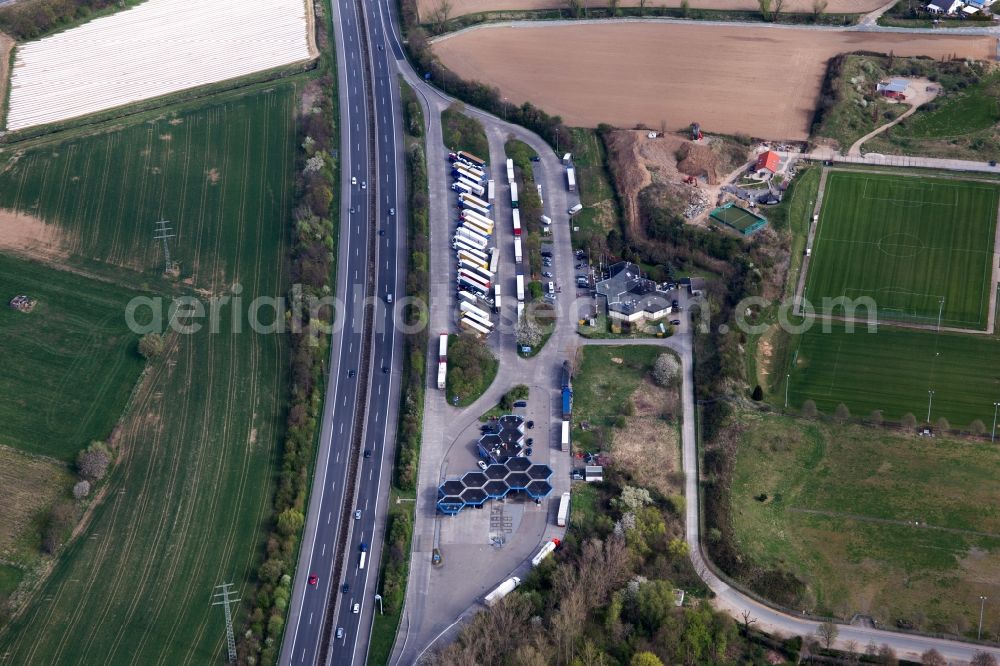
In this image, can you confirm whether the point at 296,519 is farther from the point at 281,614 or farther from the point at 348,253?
the point at 348,253

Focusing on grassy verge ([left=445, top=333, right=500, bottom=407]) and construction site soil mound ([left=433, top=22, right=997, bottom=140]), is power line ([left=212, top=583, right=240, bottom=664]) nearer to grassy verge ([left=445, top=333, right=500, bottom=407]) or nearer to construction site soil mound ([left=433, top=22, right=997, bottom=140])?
grassy verge ([left=445, top=333, right=500, bottom=407])

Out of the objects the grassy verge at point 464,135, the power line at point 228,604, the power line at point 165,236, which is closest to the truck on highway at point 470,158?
the grassy verge at point 464,135

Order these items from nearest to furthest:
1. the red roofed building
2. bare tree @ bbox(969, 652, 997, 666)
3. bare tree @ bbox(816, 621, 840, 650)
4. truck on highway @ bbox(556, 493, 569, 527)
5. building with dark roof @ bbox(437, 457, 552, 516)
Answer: bare tree @ bbox(969, 652, 997, 666) < bare tree @ bbox(816, 621, 840, 650) < truck on highway @ bbox(556, 493, 569, 527) < building with dark roof @ bbox(437, 457, 552, 516) < the red roofed building

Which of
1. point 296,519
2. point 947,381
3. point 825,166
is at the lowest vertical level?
point 296,519

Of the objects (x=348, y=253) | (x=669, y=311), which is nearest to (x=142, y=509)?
(x=348, y=253)

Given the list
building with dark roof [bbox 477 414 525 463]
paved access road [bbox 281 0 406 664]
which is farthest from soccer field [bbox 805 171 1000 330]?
paved access road [bbox 281 0 406 664]

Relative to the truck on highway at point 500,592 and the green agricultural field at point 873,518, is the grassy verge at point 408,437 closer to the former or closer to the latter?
the truck on highway at point 500,592
